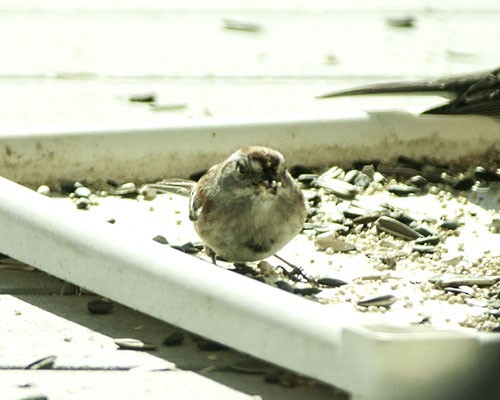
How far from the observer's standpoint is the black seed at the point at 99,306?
4.03 metres

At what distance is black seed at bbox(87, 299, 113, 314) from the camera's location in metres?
4.03

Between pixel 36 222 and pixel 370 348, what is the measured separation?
1488 millimetres

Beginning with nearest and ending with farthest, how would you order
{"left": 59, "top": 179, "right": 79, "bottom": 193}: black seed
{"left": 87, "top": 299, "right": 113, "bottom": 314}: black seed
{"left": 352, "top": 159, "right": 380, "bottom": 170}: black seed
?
1. {"left": 87, "top": 299, "right": 113, "bottom": 314}: black seed
2. {"left": 59, "top": 179, "right": 79, "bottom": 193}: black seed
3. {"left": 352, "top": 159, "right": 380, "bottom": 170}: black seed

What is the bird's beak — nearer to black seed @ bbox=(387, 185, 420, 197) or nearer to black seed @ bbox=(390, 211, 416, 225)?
black seed @ bbox=(390, 211, 416, 225)

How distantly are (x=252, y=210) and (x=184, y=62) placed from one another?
10.0 feet

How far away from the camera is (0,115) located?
19.6 ft

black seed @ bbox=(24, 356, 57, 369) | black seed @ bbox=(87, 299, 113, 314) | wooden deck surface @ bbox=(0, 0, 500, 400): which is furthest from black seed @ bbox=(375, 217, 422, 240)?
black seed @ bbox=(24, 356, 57, 369)

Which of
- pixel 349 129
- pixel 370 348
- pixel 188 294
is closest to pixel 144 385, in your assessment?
pixel 188 294

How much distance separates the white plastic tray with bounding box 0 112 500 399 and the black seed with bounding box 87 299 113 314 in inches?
4.1

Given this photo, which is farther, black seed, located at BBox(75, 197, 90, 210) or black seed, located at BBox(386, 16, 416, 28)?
black seed, located at BBox(386, 16, 416, 28)

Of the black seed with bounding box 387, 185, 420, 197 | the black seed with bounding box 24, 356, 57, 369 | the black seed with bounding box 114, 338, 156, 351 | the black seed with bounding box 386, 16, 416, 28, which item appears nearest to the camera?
the black seed with bounding box 24, 356, 57, 369

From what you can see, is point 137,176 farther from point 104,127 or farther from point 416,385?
point 416,385

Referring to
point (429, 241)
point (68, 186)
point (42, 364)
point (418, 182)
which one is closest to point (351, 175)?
point (418, 182)

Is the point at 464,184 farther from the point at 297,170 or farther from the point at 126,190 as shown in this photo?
the point at 126,190
